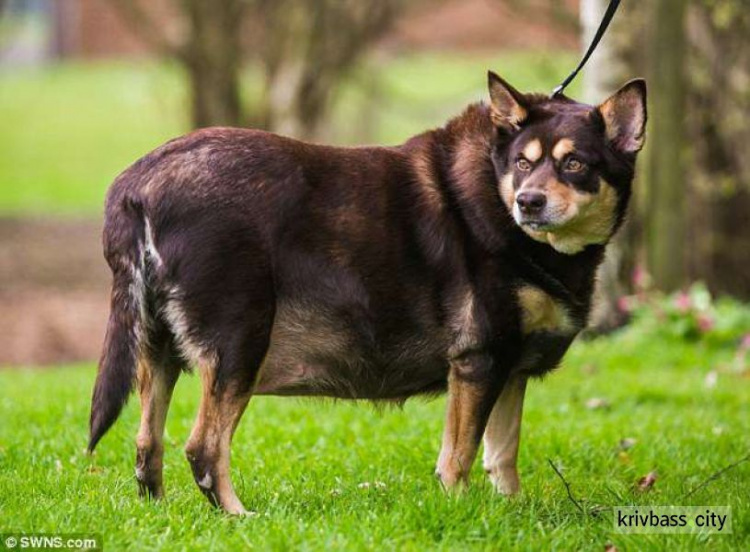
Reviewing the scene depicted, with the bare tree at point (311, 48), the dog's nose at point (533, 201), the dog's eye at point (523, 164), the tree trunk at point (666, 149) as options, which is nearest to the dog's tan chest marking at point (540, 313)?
the dog's nose at point (533, 201)

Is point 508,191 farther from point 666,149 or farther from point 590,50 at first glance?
point 666,149

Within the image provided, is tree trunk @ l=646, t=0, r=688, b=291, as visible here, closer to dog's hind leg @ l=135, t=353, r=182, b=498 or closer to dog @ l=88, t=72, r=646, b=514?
dog @ l=88, t=72, r=646, b=514

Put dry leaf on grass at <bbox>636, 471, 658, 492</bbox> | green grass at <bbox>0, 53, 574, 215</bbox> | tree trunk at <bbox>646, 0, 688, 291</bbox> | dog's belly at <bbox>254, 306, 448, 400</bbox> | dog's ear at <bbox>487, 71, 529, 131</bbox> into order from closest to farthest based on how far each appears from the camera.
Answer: dog's belly at <bbox>254, 306, 448, 400</bbox>
dog's ear at <bbox>487, 71, 529, 131</bbox>
dry leaf on grass at <bbox>636, 471, 658, 492</bbox>
tree trunk at <bbox>646, 0, 688, 291</bbox>
green grass at <bbox>0, 53, 574, 215</bbox>

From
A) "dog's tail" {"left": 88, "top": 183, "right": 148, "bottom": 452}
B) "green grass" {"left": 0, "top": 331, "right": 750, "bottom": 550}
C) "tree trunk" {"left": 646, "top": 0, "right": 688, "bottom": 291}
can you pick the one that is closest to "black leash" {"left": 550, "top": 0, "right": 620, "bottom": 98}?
"green grass" {"left": 0, "top": 331, "right": 750, "bottom": 550}

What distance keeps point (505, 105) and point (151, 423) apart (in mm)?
2122

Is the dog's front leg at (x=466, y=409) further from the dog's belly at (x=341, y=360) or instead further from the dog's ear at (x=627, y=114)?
the dog's ear at (x=627, y=114)

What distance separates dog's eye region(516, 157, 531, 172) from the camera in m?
5.27

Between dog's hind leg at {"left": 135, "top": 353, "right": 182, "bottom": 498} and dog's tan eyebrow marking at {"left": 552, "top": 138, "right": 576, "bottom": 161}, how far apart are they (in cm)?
190

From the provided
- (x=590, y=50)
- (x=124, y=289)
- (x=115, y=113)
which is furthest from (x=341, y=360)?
(x=115, y=113)

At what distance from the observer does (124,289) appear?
5.10m

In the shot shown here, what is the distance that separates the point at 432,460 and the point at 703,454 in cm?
149

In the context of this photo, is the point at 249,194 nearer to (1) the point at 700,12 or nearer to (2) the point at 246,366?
(2) the point at 246,366

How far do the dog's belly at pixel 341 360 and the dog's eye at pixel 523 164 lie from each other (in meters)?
0.82

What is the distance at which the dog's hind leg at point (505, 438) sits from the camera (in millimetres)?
5734
